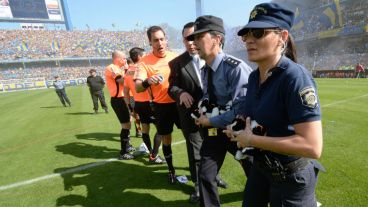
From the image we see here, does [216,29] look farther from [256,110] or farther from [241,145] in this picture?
[241,145]

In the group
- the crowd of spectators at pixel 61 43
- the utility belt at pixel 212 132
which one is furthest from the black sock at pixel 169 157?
the crowd of spectators at pixel 61 43

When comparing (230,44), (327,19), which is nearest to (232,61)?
(327,19)

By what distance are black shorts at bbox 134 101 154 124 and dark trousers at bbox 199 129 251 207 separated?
3135mm

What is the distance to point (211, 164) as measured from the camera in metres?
3.09

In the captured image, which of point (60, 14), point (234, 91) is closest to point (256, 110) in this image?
point (234, 91)

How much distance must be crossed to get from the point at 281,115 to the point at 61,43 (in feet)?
247

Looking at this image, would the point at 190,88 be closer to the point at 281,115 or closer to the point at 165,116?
the point at 165,116

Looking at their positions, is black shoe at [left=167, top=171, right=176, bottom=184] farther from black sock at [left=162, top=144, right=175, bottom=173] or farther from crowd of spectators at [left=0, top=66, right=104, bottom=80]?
crowd of spectators at [left=0, top=66, right=104, bottom=80]

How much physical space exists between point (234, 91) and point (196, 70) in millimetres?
1371

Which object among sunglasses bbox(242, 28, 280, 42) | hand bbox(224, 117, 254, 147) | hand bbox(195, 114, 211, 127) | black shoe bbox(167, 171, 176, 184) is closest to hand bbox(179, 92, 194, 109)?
hand bbox(195, 114, 211, 127)

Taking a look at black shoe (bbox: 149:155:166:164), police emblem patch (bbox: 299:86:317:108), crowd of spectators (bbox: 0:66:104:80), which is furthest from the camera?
crowd of spectators (bbox: 0:66:104:80)

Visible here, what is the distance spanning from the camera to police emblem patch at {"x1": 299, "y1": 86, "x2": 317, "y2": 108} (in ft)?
5.48

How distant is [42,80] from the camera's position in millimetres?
50312

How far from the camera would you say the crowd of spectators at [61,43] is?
61.6 m
